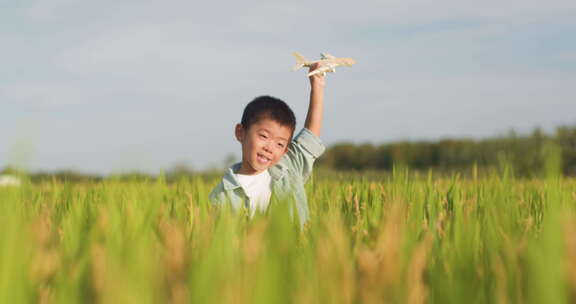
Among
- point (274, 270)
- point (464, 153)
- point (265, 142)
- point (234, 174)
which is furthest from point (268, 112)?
point (464, 153)

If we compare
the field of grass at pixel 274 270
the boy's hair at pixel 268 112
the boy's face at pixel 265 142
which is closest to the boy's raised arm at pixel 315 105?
the boy's hair at pixel 268 112

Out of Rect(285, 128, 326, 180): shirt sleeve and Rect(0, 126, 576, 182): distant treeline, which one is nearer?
Rect(285, 128, 326, 180): shirt sleeve

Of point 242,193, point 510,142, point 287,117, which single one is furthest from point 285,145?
point 510,142

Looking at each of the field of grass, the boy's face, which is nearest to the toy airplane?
the boy's face

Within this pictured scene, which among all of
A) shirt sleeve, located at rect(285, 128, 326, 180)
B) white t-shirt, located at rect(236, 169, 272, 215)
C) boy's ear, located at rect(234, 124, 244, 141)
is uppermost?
boy's ear, located at rect(234, 124, 244, 141)

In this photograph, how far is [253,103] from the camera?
3.10 meters

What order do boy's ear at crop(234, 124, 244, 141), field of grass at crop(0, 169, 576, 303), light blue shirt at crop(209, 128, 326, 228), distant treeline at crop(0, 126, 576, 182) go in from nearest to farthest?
field of grass at crop(0, 169, 576, 303) → light blue shirt at crop(209, 128, 326, 228) → boy's ear at crop(234, 124, 244, 141) → distant treeline at crop(0, 126, 576, 182)

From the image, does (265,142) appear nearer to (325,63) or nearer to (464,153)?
(325,63)

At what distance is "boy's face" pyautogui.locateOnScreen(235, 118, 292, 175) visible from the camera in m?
2.89

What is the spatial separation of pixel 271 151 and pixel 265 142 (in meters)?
0.06

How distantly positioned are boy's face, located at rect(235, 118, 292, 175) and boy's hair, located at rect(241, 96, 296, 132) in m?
0.03

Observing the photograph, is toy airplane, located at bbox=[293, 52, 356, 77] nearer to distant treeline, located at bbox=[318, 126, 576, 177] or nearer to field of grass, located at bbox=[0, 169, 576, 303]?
field of grass, located at bbox=[0, 169, 576, 303]

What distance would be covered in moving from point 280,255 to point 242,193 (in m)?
2.15

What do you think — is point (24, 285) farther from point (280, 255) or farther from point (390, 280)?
point (390, 280)
